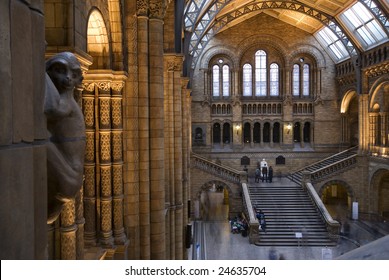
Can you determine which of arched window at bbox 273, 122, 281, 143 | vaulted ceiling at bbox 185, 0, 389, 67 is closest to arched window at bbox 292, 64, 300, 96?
arched window at bbox 273, 122, 281, 143

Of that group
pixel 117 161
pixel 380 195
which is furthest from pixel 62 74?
pixel 380 195

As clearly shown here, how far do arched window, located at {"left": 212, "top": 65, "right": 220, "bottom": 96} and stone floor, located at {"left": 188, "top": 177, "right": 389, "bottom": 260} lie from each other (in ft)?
34.0

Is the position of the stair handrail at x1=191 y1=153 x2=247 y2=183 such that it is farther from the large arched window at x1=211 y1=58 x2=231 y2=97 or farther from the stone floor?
the large arched window at x1=211 y1=58 x2=231 y2=97

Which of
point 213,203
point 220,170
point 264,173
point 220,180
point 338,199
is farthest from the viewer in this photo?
point 338,199

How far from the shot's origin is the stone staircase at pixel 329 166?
93.3 ft

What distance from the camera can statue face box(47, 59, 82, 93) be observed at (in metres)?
2.36

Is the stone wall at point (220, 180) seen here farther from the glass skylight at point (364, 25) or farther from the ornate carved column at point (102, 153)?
the ornate carved column at point (102, 153)

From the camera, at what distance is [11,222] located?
1.61 m

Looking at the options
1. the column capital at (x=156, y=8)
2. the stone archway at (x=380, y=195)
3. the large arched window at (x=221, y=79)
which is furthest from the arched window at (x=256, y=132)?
the column capital at (x=156, y=8)

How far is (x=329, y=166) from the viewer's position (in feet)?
93.5

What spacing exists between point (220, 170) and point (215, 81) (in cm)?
819

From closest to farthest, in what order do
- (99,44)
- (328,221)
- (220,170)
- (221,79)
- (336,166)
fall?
(99,44)
(328,221)
(220,170)
(336,166)
(221,79)

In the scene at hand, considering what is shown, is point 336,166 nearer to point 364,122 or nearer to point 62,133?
point 364,122

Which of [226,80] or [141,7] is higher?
[226,80]
